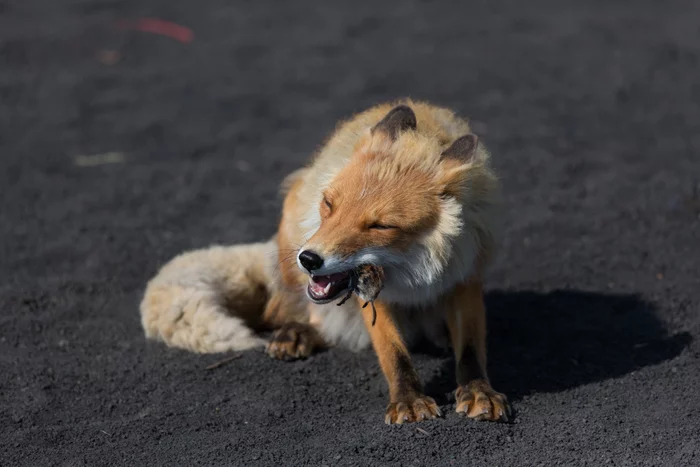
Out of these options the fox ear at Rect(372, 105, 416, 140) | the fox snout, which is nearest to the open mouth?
the fox snout

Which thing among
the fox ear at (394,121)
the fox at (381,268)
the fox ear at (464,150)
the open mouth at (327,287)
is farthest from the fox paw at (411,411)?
the fox ear at (394,121)

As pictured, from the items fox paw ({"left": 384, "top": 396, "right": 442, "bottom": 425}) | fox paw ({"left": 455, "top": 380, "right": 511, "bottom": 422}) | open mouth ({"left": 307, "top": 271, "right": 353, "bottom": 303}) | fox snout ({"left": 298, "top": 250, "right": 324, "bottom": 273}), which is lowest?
fox paw ({"left": 384, "top": 396, "right": 442, "bottom": 425})

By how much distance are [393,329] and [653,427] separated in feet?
5.49

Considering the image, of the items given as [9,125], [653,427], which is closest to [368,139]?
[653,427]

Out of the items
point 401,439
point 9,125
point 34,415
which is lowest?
point 9,125

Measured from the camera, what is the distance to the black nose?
4.74 metres

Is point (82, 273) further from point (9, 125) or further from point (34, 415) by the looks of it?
point (9, 125)

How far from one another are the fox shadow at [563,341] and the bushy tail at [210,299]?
1535 millimetres

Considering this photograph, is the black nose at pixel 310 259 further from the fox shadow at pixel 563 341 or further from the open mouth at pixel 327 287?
the fox shadow at pixel 563 341

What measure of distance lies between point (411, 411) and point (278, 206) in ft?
14.5

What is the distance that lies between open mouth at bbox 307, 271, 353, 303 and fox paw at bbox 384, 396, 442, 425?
0.79m

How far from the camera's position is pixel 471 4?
54.7 feet

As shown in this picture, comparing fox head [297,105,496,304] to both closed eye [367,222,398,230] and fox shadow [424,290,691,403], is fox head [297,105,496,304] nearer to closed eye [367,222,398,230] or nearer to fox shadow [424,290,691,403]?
closed eye [367,222,398,230]

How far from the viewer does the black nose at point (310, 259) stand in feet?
15.6
